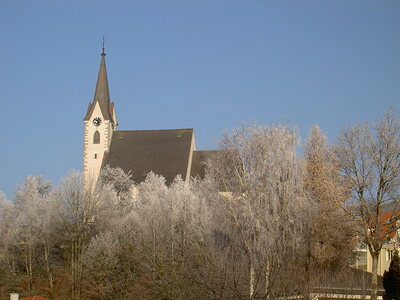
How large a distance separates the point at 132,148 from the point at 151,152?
2.22 meters

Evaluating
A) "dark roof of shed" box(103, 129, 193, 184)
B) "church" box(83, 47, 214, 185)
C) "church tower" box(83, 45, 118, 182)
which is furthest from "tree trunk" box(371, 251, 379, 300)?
"church tower" box(83, 45, 118, 182)

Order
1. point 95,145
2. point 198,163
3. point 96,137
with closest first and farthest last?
1. point 198,163
2. point 95,145
3. point 96,137

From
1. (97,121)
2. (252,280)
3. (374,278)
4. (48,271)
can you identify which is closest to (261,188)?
(374,278)

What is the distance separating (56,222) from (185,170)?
19949 mm

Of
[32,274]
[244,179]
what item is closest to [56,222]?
[32,274]

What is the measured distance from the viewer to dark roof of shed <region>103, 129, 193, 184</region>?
196 feet

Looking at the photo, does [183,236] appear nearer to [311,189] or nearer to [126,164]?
[311,189]

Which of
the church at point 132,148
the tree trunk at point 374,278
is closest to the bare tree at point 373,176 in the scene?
the tree trunk at point 374,278

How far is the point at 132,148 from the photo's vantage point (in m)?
62.9

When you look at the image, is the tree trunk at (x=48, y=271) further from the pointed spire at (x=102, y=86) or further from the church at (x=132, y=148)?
the pointed spire at (x=102, y=86)

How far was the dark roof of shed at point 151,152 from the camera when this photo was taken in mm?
59750

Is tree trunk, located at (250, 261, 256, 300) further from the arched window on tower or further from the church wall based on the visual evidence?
the arched window on tower

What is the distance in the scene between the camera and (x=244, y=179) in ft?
104

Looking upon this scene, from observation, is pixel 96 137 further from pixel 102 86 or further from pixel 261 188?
pixel 261 188
